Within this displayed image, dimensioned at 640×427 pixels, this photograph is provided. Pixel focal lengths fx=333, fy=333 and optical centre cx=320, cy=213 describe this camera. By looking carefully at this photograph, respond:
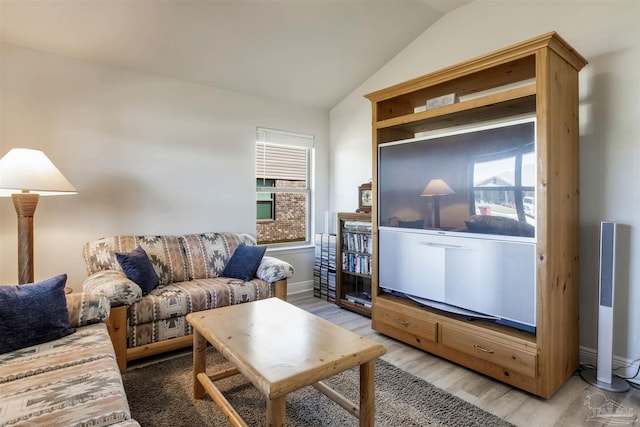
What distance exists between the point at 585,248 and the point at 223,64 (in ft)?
11.2

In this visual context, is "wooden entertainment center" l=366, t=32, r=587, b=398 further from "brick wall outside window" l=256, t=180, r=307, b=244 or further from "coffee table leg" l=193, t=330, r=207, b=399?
"brick wall outside window" l=256, t=180, r=307, b=244

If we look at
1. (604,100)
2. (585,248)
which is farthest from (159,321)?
(604,100)

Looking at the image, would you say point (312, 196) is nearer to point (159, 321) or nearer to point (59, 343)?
point (159, 321)

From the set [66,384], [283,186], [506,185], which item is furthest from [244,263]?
[506,185]


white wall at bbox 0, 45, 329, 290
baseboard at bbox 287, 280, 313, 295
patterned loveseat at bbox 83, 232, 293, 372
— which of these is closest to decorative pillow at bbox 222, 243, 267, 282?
patterned loveseat at bbox 83, 232, 293, 372

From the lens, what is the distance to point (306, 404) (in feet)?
6.26

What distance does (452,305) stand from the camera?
241 centimetres

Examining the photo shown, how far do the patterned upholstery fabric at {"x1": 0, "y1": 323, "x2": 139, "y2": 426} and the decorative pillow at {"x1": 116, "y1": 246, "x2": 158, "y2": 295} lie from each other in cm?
76

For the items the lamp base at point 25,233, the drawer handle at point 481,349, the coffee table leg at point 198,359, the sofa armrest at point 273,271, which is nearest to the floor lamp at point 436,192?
the drawer handle at point 481,349

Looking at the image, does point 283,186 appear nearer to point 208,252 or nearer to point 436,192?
point 208,252

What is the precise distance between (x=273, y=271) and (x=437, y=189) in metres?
1.55

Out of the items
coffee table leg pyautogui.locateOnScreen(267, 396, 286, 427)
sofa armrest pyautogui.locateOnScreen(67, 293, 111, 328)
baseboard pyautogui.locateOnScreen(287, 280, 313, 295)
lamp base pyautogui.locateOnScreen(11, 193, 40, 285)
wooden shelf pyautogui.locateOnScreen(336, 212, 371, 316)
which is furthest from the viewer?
baseboard pyautogui.locateOnScreen(287, 280, 313, 295)

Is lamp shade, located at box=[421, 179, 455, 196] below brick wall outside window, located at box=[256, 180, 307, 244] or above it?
above

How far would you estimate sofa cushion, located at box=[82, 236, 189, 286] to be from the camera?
2742mm
